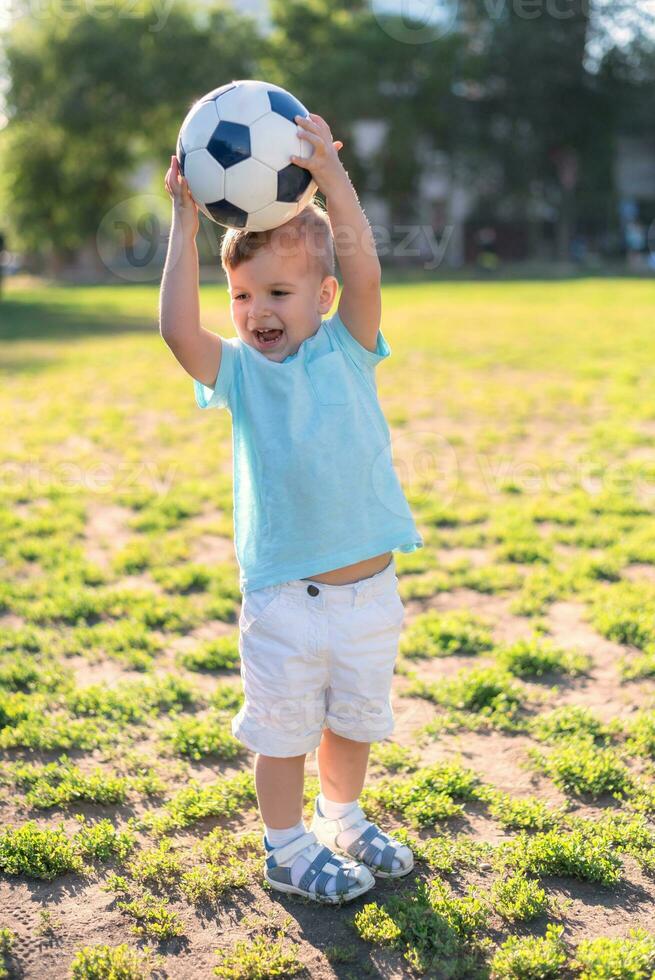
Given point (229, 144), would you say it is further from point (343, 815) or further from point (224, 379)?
point (343, 815)

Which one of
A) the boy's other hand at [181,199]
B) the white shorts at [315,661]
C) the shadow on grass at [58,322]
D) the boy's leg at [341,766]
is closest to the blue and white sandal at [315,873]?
the boy's leg at [341,766]

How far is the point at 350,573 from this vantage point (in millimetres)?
2539

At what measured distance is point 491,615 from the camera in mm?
4398

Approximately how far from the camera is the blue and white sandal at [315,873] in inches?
99.7

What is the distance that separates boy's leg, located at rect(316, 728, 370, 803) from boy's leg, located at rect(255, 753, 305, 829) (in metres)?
0.10

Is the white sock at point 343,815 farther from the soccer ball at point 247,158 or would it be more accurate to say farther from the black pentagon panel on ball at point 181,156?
the black pentagon panel on ball at point 181,156

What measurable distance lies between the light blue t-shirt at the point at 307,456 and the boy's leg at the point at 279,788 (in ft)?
1.56

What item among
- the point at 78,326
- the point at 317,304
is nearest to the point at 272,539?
the point at 317,304

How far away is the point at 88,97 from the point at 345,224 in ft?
119

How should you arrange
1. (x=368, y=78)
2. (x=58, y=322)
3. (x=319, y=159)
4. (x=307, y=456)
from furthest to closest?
(x=368, y=78), (x=58, y=322), (x=307, y=456), (x=319, y=159)

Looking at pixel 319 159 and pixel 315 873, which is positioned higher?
pixel 319 159

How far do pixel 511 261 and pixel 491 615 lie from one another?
36836 millimetres

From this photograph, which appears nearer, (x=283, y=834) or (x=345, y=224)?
(x=345, y=224)

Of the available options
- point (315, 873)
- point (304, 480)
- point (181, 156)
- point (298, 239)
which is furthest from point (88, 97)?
point (315, 873)
